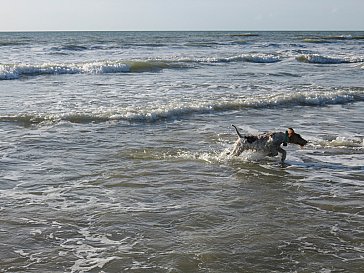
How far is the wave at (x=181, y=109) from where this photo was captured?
1321 cm

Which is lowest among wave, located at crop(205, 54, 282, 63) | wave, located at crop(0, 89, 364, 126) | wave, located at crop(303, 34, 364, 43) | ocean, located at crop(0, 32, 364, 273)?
ocean, located at crop(0, 32, 364, 273)

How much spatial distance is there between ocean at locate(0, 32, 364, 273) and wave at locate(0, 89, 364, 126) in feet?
0.17

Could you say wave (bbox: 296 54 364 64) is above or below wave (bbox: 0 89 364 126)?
above

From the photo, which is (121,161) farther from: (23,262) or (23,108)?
(23,108)

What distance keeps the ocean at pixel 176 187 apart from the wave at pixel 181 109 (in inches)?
2.0

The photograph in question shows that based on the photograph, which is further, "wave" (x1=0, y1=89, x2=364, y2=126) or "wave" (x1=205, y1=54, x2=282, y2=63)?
"wave" (x1=205, y1=54, x2=282, y2=63)

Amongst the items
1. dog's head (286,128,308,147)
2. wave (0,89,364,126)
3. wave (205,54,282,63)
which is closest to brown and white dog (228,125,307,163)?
dog's head (286,128,308,147)

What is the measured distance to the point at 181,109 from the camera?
14555 millimetres

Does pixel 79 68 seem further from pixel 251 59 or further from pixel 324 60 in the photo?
pixel 324 60

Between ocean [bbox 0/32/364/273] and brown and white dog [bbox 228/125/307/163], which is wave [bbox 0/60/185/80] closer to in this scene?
ocean [bbox 0/32/364/273]

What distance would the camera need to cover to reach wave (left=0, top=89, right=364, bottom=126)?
520 inches

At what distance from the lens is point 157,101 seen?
1628 centimetres

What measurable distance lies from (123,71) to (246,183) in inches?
860

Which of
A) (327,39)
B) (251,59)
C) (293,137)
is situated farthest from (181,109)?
(327,39)
